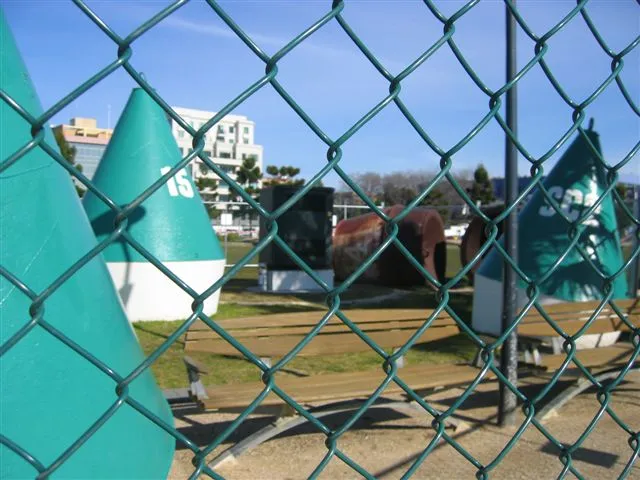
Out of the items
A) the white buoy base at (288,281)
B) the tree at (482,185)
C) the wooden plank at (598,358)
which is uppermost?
the wooden plank at (598,358)

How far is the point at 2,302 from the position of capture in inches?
86.4

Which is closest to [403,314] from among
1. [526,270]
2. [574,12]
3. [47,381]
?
[526,270]

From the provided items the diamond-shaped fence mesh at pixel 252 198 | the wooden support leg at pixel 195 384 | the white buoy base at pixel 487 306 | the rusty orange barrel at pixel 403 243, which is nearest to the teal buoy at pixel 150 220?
the white buoy base at pixel 487 306

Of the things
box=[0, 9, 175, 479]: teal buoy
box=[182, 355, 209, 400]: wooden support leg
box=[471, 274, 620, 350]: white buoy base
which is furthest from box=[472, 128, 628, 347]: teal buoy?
box=[0, 9, 175, 479]: teal buoy

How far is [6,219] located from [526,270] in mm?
6514

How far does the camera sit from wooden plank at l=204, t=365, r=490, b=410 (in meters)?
3.92

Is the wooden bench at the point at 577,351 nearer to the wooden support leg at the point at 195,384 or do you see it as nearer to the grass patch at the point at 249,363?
the grass patch at the point at 249,363

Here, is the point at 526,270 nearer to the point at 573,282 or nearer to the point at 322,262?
the point at 573,282

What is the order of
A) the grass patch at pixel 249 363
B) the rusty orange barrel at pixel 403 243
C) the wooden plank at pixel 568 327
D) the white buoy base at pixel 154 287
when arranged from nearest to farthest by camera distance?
the wooden plank at pixel 568 327 → the grass patch at pixel 249 363 → the white buoy base at pixel 154 287 → the rusty orange barrel at pixel 403 243

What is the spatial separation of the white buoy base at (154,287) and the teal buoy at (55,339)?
22.0ft

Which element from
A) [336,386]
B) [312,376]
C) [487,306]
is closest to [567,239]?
[487,306]

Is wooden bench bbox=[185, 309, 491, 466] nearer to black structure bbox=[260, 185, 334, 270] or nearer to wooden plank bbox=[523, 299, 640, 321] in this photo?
wooden plank bbox=[523, 299, 640, 321]

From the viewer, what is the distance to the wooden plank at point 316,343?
14.8 ft

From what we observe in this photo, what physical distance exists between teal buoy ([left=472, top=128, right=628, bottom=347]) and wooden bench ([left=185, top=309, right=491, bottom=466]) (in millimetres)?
2566
